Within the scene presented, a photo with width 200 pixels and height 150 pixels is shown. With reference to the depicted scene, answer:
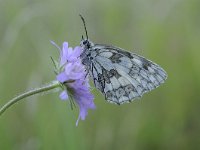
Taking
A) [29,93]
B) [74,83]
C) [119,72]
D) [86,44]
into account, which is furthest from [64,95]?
[119,72]

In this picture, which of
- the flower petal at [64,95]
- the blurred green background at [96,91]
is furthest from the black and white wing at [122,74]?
the blurred green background at [96,91]

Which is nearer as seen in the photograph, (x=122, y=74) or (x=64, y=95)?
(x=64, y=95)

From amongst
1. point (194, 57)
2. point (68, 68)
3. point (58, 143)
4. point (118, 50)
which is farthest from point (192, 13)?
point (68, 68)

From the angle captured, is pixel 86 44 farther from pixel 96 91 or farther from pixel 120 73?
pixel 96 91

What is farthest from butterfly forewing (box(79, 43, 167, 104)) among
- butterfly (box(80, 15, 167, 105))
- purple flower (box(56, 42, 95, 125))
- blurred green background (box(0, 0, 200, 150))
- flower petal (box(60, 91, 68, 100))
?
blurred green background (box(0, 0, 200, 150))

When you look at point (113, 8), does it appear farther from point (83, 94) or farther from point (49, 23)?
point (83, 94)

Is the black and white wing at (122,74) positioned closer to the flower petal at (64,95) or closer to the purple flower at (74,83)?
the purple flower at (74,83)
